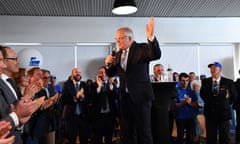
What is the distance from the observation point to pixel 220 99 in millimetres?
3613

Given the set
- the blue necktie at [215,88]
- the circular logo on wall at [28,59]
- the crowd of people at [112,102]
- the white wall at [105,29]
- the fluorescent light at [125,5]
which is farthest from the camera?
the white wall at [105,29]

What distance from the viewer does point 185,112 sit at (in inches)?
171

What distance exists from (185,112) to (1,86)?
3244 millimetres

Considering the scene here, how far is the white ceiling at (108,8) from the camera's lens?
209 inches

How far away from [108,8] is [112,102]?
7.68 feet

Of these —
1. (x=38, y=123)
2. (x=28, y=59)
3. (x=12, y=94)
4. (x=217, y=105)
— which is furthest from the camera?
(x=28, y=59)

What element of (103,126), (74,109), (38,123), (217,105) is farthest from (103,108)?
(217,105)

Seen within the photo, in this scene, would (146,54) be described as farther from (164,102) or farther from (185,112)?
(185,112)

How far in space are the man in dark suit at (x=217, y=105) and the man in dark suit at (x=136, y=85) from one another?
1.70 meters

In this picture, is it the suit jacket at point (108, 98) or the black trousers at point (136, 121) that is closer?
the black trousers at point (136, 121)

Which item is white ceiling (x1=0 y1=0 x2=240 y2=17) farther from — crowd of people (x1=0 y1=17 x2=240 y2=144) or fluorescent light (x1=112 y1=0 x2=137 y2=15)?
crowd of people (x1=0 y1=17 x2=240 y2=144)

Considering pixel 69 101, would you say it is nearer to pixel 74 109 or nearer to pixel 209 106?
pixel 74 109

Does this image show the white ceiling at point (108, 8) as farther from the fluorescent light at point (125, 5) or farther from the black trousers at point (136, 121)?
the black trousers at point (136, 121)

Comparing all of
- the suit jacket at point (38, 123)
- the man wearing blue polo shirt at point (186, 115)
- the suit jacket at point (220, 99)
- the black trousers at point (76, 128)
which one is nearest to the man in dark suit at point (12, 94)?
the suit jacket at point (38, 123)
